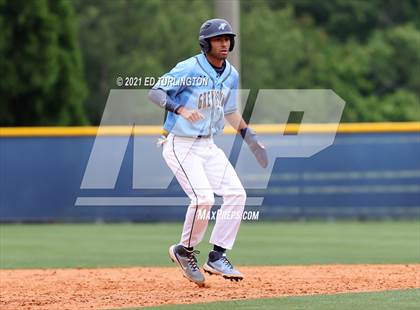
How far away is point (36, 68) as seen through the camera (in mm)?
24469

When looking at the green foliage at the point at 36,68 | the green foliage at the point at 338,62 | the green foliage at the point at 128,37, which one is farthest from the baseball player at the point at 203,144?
the green foliage at the point at 338,62

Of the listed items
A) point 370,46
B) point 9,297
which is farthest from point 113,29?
point 9,297

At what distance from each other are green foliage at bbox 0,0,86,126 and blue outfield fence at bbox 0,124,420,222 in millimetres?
6066

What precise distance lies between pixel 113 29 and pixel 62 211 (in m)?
18.9

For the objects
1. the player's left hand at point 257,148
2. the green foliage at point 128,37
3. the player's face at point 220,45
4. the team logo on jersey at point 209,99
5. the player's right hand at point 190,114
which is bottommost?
the player's left hand at point 257,148

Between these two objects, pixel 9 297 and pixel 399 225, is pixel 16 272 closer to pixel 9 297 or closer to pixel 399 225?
pixel 9 297

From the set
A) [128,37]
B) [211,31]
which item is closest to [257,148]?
[211,31]

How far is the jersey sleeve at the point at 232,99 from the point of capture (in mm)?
9336

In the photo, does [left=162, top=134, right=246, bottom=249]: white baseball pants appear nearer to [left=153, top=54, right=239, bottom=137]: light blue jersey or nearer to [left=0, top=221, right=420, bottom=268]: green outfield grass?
[left=153, top=54, right=239, bottom=137]: light blue jersey

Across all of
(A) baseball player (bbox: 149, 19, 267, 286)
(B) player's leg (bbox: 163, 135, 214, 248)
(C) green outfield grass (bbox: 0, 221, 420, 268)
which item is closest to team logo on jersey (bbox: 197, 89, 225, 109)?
(A) baseball player (bbox: 149, 19, 267, 286)

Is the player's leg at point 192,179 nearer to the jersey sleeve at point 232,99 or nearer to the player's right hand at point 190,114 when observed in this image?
the player's right hand at point 190,114

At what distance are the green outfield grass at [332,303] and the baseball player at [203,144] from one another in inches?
40.6

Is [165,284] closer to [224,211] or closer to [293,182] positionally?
[224,211]

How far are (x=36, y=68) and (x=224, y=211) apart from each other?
16129 mm
